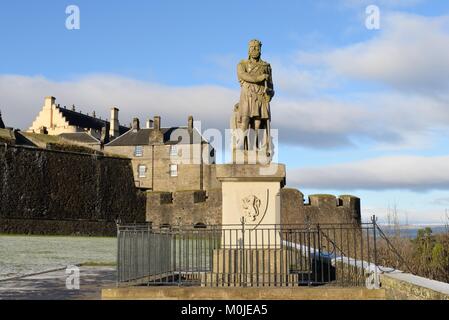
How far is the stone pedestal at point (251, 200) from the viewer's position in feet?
34.1

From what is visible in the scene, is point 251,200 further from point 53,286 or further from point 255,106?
point 53,286

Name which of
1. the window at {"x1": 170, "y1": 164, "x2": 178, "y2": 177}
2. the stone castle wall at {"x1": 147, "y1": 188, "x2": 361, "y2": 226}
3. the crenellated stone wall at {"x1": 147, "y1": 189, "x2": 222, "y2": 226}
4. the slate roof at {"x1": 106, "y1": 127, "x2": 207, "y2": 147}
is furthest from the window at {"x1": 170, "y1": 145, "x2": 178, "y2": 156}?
the stone castle wall at {"x1": 147, "y1": 188, "x2": 361, "y2": 226}

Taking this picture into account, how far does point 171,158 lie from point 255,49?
4930cm

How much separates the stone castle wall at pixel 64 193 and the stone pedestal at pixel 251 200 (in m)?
31.6

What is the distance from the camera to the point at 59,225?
137 ft

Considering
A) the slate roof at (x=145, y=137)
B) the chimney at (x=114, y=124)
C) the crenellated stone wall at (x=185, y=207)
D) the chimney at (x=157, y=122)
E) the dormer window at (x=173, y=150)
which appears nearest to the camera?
the crenellated stone wall at (x=185, y=207)

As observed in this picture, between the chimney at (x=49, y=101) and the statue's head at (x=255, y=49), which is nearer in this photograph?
the statue's head at (x=255, y=49)

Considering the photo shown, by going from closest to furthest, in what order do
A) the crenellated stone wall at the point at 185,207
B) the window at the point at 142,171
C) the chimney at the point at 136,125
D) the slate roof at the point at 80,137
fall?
the crenellated stone wall at the point at 185,207 → the window at the point at 142,171 → the chimney at the point at 136,125 → the slate roof at the point at 80,137

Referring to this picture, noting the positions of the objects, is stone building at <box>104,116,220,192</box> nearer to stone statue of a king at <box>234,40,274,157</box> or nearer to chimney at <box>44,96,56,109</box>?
chimney at <box>44,96,56,109</box>

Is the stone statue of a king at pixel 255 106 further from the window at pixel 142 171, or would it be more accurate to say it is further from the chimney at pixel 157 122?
the window at pixel 142 171

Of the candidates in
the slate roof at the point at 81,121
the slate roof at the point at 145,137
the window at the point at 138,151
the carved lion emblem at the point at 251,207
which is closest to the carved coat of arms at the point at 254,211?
the carved lion emblem at the point at 251,207

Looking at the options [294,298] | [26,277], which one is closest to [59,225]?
[26,277]
